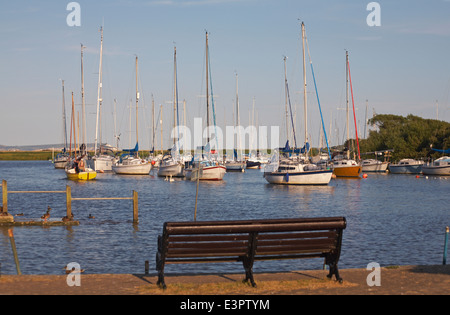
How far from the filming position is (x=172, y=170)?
90125 millimetres

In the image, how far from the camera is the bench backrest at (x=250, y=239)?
11.2m

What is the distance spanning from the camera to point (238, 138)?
12700cm

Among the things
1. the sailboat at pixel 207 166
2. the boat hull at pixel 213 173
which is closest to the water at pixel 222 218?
the sailboat at pixel 207 166

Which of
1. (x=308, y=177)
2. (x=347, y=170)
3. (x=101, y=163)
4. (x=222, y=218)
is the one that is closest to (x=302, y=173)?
(x=308, y=177)

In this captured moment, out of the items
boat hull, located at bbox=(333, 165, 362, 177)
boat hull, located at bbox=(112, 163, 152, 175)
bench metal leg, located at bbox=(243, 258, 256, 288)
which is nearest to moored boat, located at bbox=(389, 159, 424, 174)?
boat hull, located at bbox=(333, 165, 362, 177)

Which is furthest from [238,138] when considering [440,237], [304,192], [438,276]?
[438,276]

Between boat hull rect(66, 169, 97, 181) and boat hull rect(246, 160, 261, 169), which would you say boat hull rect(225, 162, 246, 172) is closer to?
boat hull rect(246, 160, 261, 169)

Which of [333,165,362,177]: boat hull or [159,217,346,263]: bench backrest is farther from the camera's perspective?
[333,165,362,177]: boat hull

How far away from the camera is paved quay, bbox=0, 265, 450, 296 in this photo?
36.1 ft

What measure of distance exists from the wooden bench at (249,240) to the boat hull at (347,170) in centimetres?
7566

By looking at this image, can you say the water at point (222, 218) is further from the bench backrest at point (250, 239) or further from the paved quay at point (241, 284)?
the bench backrest at point (250, 239)

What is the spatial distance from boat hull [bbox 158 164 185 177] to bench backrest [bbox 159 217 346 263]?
78.4m

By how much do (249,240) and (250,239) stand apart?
0.10 ft
